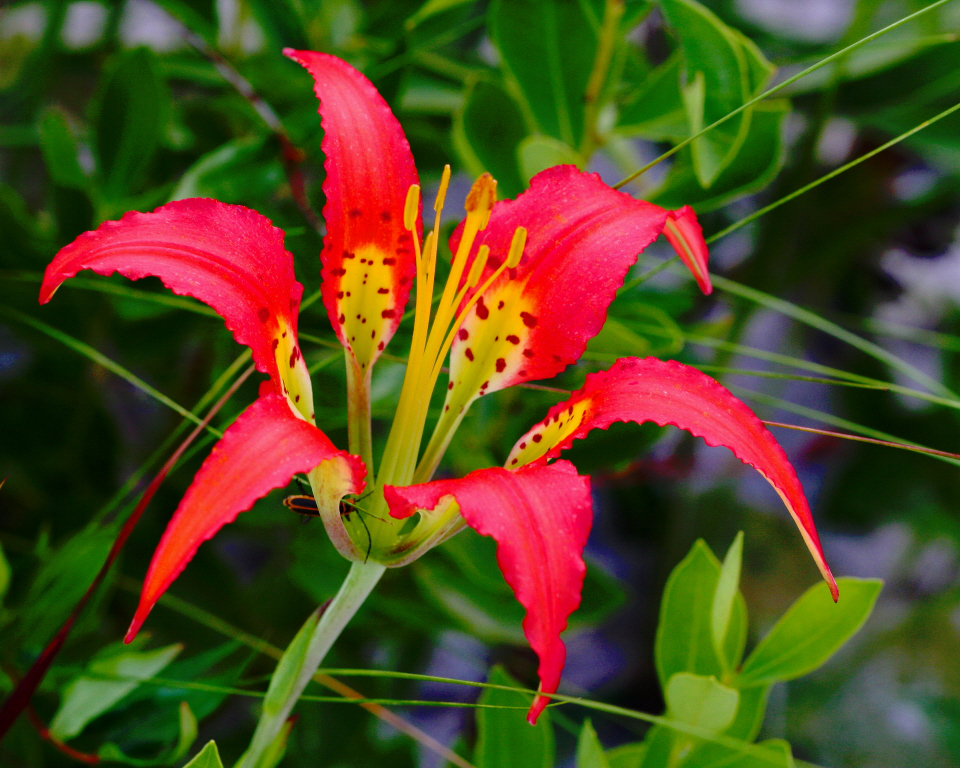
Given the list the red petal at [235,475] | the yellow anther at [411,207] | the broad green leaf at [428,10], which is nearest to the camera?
the red petal at [235,475]

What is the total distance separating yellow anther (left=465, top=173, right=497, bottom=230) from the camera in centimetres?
27

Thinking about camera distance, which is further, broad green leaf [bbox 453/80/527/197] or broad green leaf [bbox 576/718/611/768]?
broad green leaf [bbox 453/80/527/197]

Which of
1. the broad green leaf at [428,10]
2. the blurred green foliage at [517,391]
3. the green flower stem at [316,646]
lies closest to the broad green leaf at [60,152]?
the blurred green foliage at [517,391]

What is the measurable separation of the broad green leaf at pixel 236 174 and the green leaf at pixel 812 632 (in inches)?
12.3

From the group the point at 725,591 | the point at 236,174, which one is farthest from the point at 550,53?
the point at 725,591

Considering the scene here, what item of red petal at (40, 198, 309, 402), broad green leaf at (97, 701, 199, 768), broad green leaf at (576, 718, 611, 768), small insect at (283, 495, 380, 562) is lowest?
broad green leaf at (97, 701, 199, 768)

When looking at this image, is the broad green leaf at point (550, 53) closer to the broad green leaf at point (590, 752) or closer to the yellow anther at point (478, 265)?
the yellow anther at point (478, 265)

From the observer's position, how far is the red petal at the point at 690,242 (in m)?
0.26

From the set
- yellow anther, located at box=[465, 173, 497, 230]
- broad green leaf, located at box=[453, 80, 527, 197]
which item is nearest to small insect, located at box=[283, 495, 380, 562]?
yellow anther, located at box=[465, 173, 497, 230]

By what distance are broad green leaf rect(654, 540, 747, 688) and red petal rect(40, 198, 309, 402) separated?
19cm

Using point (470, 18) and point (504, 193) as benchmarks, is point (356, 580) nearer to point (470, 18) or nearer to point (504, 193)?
point (504, 193)

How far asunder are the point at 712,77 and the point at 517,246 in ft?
0.41

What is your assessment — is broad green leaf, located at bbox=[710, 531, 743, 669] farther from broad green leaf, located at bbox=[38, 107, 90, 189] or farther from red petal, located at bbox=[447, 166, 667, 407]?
broad green leaf, located at bbox=[38, 107, 90, 189]

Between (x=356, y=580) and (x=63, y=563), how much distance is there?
0.20 m
